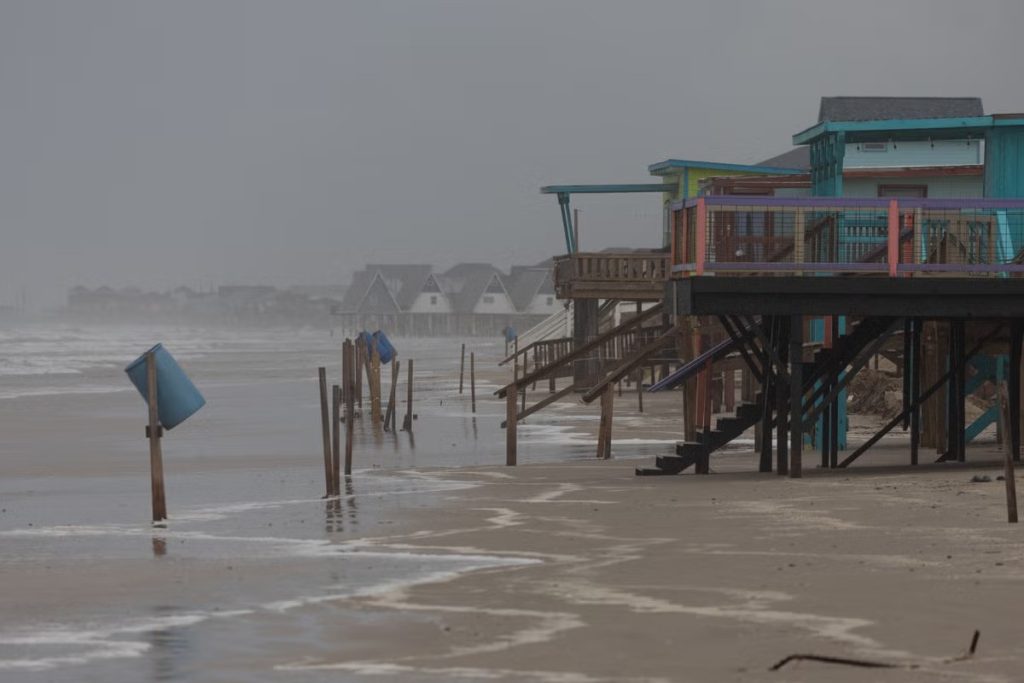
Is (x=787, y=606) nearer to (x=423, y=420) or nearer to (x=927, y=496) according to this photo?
(x=927, y=496)

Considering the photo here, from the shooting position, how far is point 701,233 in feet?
68.6

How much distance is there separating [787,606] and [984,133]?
16.6m

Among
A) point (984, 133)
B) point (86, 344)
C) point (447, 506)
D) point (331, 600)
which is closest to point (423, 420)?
point (984, 133)

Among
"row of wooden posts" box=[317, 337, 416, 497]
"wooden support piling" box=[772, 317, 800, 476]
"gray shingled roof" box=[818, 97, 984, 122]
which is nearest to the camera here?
"wooden support piling" box=[772, 317, 800, 476]

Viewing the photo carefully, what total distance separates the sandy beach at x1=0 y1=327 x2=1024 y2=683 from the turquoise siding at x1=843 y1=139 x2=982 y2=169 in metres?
6.66

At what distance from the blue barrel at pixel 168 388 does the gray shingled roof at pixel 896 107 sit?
3964 centimetres

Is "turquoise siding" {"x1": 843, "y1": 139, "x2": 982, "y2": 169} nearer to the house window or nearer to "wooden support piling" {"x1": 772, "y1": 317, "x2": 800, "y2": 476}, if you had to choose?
the house window

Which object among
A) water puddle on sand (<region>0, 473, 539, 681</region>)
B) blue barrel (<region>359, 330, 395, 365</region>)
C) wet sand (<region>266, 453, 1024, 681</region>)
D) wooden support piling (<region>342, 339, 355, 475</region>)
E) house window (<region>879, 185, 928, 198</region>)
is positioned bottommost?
water puddle on sand (<region>0, 473, 539, 681</region>)

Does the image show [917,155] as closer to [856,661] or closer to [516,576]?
[516,576]

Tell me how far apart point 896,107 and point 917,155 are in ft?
91.6

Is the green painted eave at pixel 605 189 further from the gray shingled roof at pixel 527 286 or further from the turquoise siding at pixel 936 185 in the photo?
the gray shingled roof at pixel 527 286

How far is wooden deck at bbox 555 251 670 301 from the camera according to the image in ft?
133

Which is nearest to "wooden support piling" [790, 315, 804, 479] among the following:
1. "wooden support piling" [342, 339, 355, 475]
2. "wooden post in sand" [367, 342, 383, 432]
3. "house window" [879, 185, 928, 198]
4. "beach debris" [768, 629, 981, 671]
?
"wooden support piling" [342, 339, 355, 475]

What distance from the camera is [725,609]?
12250mm
